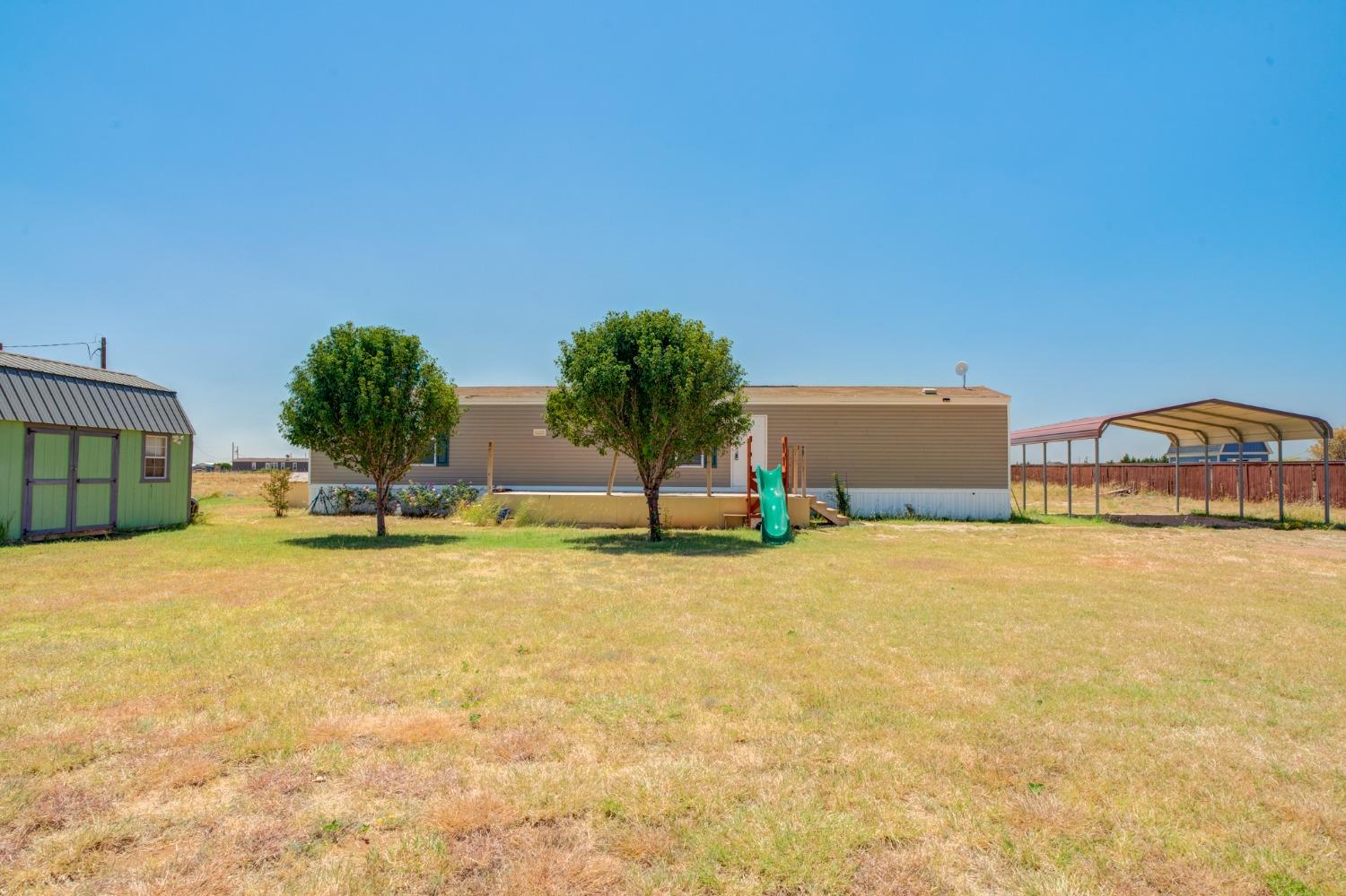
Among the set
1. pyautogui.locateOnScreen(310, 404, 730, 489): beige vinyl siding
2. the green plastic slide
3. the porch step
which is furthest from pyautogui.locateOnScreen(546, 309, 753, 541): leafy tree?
pyautogui.locateOnScreen(310, 404, 730, 489): beige vinyl siding

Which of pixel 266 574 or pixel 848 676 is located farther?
pixel 266 574

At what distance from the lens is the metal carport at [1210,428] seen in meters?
17.2

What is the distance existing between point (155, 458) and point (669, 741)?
53.0 ft

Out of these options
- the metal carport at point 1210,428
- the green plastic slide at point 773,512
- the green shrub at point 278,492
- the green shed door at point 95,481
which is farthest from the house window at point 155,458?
the metal carport at point 1210,428

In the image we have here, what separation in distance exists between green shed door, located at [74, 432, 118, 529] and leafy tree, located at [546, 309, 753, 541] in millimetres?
8850

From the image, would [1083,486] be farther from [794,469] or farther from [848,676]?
[848,676]

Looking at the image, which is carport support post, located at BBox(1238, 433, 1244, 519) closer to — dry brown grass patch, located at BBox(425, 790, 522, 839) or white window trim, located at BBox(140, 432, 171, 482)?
dry brown grass patch, located at BBox(425, 790, 522, 839)

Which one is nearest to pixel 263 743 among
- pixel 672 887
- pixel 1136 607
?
pixel 672 887

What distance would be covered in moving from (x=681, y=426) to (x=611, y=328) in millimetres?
2225

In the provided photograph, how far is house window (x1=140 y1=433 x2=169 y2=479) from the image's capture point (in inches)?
598

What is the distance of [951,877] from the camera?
101 inches

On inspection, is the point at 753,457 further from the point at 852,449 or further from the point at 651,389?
the point at 651,389

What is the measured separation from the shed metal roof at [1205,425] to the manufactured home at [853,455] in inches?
80.0

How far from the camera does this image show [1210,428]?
21.2 m
